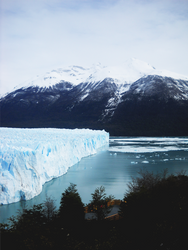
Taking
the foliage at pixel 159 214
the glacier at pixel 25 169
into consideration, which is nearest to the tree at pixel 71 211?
the foliage at pixel 159 214

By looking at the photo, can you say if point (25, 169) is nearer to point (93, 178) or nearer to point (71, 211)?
point (71, 211)

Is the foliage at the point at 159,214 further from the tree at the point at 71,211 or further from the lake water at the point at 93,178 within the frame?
the lake water at the point at 93,178

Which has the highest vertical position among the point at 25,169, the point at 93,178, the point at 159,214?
the point at 25,169

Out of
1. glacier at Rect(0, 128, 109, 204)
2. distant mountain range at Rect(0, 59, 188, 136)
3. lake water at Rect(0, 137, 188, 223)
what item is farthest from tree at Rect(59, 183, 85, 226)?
distant mountain range at Rect(0, 59, 188, 136)

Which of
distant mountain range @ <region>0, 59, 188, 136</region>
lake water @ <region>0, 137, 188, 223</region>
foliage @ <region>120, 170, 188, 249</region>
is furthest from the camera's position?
distant mountain range @ <region>0, 59, 188, 136</region>

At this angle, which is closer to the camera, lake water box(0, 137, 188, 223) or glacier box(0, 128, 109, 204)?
glacier box(0, 128, 109, 204)

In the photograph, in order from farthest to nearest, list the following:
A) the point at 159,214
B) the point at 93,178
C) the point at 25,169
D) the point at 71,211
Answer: the point at 93,178
the point at 25,169
the point at 71,211
the point at 159,214

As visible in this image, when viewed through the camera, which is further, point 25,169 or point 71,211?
point 25,169

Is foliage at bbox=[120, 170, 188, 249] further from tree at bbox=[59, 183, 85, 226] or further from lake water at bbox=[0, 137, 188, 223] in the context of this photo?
lake water at bbox=[0, 137, 188, 223]

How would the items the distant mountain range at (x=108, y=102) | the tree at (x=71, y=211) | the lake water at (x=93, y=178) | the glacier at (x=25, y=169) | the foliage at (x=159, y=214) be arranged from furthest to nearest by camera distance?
the distant mountain range at (x=108, y=102)
the lake water at (x=93, y=178)
the glacier at (x=25, y=169)
the tree at (x=71, y=211)
the foliage at (x=159, y=214)

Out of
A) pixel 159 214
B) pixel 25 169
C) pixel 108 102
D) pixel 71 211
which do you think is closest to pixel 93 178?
pixel 25 169
